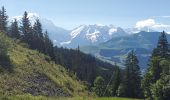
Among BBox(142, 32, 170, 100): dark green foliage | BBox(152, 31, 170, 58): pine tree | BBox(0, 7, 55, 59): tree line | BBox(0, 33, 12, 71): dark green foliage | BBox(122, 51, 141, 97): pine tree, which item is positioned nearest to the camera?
BBox(0, 33, 12, 71): dark green foliage

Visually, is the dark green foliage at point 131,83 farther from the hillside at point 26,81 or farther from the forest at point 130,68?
the hillside at point 26,81

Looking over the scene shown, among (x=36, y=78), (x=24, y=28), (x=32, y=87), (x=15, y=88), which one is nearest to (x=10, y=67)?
(x=36, y=78)

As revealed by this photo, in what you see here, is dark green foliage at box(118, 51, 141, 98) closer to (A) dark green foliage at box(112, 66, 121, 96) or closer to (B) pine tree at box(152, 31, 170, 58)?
(A) dark green foliage at box(112, 66, 121, 96)

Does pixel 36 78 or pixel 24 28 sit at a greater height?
pixel 24 28

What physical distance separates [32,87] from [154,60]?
40775 mm

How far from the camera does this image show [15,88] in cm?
4112

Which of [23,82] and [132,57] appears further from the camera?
[132,57]

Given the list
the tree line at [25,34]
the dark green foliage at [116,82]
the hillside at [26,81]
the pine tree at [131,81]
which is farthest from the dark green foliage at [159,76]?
the tree line at [25,34]

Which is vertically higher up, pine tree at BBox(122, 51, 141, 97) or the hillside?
the hillside

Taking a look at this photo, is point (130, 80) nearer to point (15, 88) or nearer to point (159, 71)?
point (159, 71)

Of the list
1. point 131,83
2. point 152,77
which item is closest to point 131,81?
point 131,83

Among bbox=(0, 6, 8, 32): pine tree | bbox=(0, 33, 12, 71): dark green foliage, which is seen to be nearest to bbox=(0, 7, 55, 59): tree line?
bbox=(0, 6, 8, 32): pine tree

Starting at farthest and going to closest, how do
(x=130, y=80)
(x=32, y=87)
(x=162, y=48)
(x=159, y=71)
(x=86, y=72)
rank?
1. (x=86, y=72)
2. (x=130, y=80)
3. (x=162, y=48)
4. (x=159, y=71)
5. (x=32, y=87)

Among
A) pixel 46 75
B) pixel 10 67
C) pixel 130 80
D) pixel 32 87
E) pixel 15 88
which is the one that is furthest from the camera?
pixel 130 80
